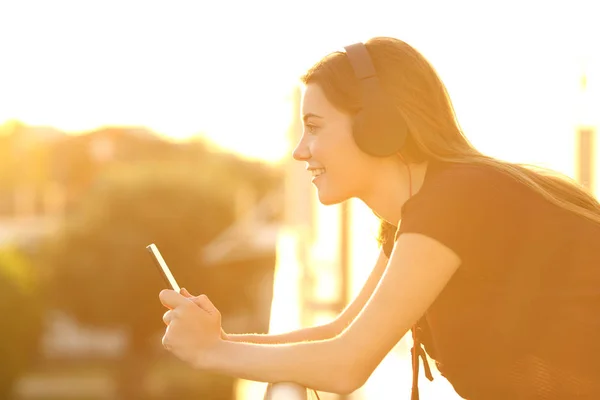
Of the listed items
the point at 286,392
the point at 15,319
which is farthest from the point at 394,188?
the point at 15,319

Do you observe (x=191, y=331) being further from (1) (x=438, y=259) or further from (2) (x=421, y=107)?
(2) (x=421, y=107)

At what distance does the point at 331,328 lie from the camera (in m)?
2.40

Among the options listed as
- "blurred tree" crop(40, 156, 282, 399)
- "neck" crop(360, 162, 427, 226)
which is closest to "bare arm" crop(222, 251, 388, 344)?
"neck" crop(360, 162, 427, 226)

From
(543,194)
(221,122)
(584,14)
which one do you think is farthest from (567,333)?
(221,122)

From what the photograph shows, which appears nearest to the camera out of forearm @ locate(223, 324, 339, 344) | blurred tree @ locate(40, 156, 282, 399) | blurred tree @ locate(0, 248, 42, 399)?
forearm @ locate(223, 324, 339, 344)

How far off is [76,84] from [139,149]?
515 cm

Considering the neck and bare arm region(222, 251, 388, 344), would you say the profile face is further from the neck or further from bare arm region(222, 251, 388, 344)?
bare arm region(222, 251, 388, 344)

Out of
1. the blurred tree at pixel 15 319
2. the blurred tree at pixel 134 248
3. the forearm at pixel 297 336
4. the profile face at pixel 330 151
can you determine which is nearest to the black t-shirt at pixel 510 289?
the profile face at pixel 330 151

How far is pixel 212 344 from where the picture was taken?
1874 mm

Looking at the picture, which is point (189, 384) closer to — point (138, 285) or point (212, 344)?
point (138, 285)

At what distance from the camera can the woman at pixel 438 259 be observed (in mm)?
1841

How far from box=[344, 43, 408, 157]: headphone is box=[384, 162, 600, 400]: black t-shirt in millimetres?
97

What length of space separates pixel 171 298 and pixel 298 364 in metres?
0.25

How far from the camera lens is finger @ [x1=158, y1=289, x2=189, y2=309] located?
189cm
